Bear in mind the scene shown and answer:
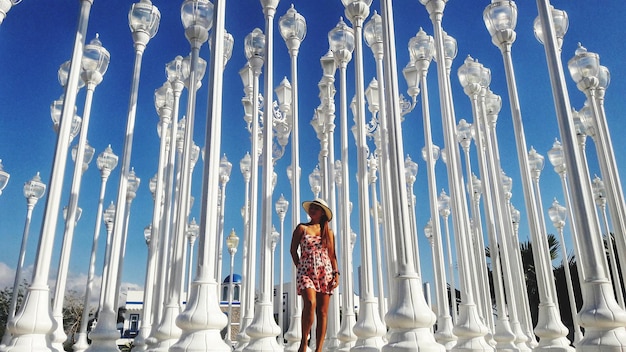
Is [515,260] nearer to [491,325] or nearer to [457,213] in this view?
[491,325]

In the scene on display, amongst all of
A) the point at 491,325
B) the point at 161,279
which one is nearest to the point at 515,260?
the point at 491,325

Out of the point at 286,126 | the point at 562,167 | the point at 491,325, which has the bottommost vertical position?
the point at 491,325

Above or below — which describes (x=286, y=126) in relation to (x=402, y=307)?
above

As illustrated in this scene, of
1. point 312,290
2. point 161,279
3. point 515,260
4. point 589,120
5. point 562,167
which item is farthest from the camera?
point 562,167

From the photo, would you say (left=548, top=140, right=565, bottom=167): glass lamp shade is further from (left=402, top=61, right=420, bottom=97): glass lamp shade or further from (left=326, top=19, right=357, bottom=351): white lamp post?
(left=326, top=19, right=357, bottom=351): white lamp post

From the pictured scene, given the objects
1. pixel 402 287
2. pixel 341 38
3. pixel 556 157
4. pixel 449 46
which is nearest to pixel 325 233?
pixel 402 287

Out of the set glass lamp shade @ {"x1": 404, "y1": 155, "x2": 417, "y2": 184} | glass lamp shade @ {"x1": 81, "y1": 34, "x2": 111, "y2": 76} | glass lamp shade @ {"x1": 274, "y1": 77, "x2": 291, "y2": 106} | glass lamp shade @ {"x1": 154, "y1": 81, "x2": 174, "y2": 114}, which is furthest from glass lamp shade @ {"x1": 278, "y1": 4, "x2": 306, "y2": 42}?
glass lamp shade @ {"x1": 404, "y1": 155, "x2": 417, "y2": 184}

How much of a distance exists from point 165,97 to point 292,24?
3.71m

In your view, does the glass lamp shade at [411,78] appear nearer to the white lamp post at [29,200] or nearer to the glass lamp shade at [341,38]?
the glass lamp shade at [341,38]

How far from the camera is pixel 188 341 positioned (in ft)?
14.7

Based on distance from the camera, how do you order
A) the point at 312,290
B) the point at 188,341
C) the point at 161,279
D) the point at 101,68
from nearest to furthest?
the point at 188,341 < the point at 312,290 < the point at 161,279 < the point at 101,68

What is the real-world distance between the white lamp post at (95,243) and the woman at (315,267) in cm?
592

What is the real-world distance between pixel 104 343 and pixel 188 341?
9.72 ft

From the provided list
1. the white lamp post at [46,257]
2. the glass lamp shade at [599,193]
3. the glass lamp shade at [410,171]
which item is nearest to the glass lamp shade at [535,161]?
the glass lamp shade at [599,193]
